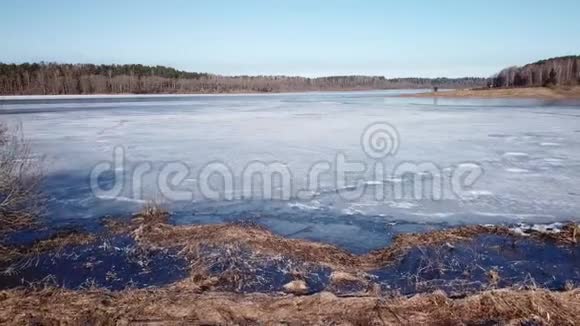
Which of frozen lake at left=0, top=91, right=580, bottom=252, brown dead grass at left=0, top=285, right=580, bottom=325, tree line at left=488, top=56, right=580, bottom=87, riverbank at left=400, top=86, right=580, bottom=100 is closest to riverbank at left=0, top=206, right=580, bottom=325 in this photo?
brown dead grass at left=0, top=285, right=580, bottom=325

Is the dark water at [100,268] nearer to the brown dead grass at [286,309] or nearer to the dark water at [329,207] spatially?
the dark water at [329,207]

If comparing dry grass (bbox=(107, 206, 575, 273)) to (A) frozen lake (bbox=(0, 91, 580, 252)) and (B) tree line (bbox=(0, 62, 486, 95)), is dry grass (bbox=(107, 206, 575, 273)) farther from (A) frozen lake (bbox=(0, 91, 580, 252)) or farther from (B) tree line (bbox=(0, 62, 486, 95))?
(B) tree line (bbox=(0, 62, 486, 95))

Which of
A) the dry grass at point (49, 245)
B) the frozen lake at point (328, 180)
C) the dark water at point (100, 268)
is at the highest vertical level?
the frozen lake at point (328, 180)

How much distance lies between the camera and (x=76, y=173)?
8469 mm

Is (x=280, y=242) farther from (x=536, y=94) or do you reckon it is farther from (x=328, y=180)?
(x=536, y=94)

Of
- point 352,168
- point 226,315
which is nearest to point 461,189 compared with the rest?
point 352,168

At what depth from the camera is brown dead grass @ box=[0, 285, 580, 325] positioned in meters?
3.13

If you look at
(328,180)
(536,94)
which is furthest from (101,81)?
(328,180)

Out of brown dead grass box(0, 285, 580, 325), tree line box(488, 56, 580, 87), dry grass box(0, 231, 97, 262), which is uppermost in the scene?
tree line box(488, 56, 580, 87)

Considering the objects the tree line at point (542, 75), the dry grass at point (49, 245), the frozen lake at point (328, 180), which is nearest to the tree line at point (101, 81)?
the tree line at point (542, 75)

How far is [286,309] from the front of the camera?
10.8 ft

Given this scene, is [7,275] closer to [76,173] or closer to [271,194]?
[271,194]

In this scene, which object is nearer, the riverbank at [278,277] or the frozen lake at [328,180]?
the riverbank at [278,277]

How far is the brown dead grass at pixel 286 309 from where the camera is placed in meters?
3.13
